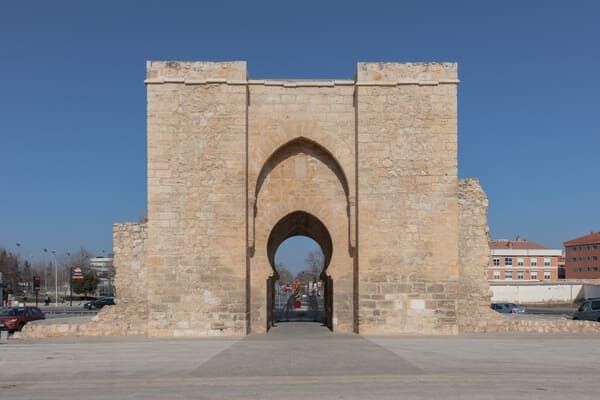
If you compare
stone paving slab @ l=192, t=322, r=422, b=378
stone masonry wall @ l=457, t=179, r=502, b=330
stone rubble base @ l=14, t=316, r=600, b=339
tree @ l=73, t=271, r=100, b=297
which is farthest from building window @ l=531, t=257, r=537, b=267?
stone paving slab @ l=192, t=322, r=422, b=378

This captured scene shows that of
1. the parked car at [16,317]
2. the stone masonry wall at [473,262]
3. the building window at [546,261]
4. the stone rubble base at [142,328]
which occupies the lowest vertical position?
the building window at [546,261]

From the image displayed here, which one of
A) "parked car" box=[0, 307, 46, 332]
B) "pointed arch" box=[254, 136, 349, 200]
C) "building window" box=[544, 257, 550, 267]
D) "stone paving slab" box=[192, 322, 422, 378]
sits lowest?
"building window" box=[544, 257, 550, 267]

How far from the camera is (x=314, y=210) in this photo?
1770 cm

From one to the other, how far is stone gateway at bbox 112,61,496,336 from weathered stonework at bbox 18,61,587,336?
27mm

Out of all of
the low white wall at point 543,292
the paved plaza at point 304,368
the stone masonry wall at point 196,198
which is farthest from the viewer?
the low white wall at point 543,292

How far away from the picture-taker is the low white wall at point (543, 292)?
50.3 meters

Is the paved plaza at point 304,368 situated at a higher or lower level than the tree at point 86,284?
higher

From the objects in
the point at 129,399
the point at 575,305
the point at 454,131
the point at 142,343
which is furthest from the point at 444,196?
the point at 575,305

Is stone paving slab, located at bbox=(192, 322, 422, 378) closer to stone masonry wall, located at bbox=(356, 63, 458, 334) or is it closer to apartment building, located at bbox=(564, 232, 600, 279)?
stone masonry wall, located at bbox=(356, 63, 458, 334)

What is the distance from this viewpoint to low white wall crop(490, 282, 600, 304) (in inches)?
1980

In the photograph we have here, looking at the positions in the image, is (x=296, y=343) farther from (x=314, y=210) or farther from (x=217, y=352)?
(x=314, y=210)

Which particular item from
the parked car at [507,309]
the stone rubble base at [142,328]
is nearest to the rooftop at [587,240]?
the parked car at [507,309]

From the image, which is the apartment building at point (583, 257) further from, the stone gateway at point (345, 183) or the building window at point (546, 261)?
the stone gateway at point (345, 183)

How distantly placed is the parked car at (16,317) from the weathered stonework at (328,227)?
6.50 m
